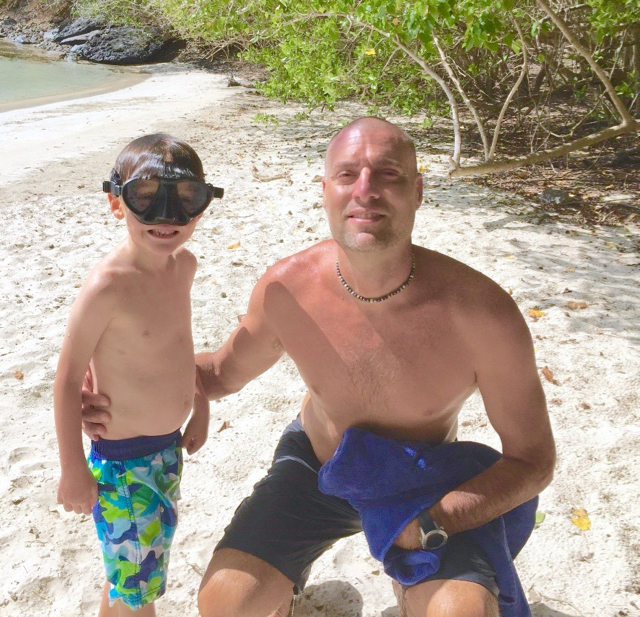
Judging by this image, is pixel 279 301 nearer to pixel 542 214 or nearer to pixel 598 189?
pixel 542 214

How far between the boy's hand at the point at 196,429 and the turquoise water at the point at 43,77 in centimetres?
1596

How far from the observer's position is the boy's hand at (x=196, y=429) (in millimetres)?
2340

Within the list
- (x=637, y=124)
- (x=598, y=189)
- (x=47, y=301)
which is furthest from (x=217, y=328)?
(x=598, y=189)

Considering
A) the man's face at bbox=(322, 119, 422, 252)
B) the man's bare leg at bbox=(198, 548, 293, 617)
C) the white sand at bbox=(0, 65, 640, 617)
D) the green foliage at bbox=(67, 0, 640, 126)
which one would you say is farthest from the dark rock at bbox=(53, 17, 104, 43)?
the man's bare leg at bbox=(198, 548, 293, 617)

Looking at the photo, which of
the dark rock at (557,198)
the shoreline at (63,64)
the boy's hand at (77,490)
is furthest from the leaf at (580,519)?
the shoreline at (63,64)

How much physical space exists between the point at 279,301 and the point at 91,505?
2.89 feet

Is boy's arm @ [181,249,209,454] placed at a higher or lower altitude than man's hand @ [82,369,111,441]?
lower

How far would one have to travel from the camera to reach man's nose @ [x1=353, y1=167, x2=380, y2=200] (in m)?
1.97

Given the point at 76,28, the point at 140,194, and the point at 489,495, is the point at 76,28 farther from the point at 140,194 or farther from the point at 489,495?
the point at 489,495

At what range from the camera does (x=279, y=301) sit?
227 cm

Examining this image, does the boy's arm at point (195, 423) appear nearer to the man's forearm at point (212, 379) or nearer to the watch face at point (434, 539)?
the man's forearm at point (212, 379)

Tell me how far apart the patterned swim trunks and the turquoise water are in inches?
635

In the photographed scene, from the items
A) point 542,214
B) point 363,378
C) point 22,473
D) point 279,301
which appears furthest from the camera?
point 542,214

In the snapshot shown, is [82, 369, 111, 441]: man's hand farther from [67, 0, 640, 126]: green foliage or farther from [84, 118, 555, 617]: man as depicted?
[67, 0, 640, 126]: green foliage
